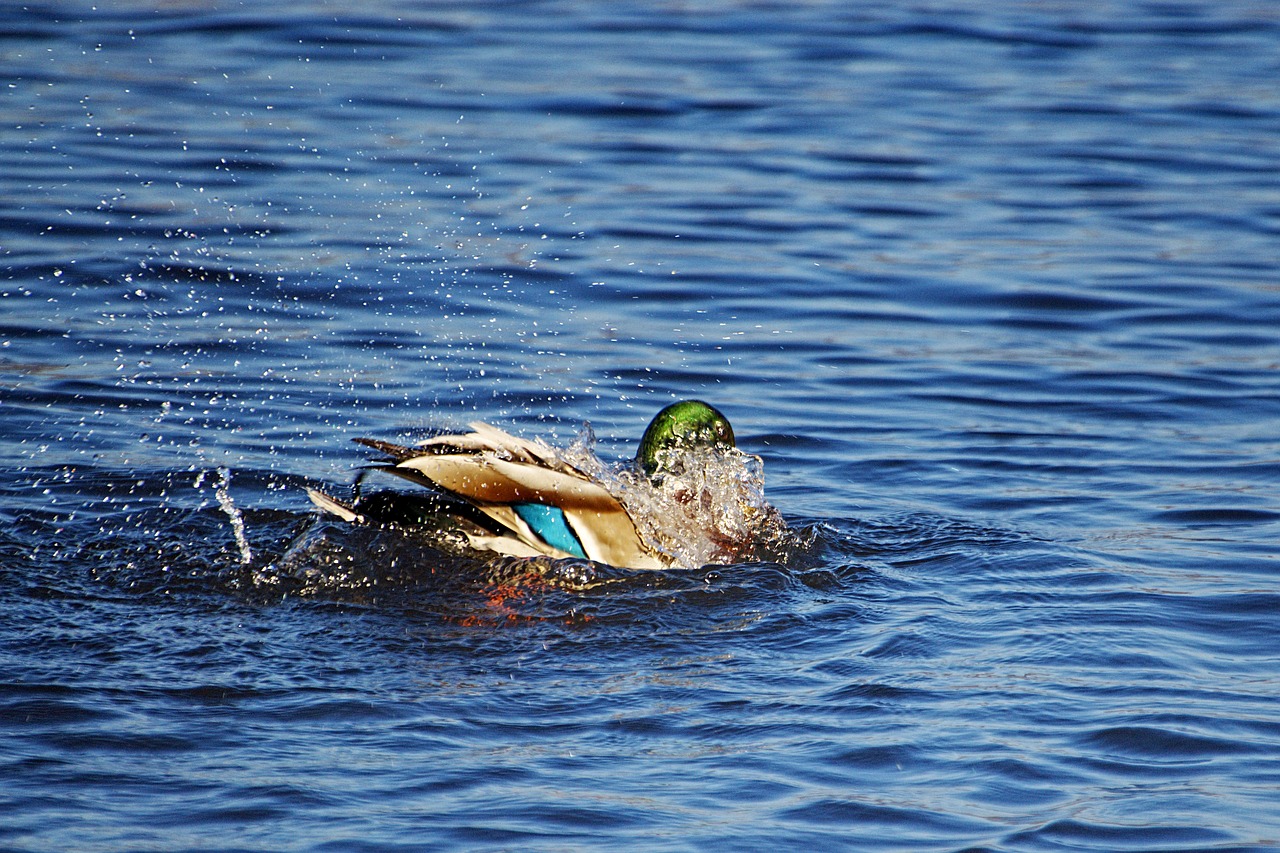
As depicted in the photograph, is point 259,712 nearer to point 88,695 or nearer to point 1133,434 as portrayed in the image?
point 88,695

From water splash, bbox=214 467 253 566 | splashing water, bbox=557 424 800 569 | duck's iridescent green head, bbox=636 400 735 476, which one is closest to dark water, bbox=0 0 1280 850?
water splash, bbox=214 467 253 566

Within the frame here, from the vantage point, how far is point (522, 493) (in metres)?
5.12

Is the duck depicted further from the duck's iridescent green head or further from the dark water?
the duck's iridescent green head

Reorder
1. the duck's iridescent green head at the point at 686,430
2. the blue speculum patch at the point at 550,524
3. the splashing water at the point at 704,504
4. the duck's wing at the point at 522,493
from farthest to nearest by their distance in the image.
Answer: the duck's iridescent green head at the point at 686,430 < the splashing water at the point at 704,504 < the blue speculum patch at the point at 550,524 < the duck's wing at the point at 522,493

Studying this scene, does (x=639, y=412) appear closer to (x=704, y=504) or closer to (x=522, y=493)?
(x=704, y=504)

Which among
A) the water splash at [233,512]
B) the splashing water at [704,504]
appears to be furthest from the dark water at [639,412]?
the splashing water at [704,504]

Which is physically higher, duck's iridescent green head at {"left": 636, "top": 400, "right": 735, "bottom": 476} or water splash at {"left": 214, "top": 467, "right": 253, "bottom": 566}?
duck's iridescent green head at {"left": 636, "top": 400, "right": 735, "bottom": 476}

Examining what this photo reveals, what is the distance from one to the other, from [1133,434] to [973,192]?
4182 millimetres

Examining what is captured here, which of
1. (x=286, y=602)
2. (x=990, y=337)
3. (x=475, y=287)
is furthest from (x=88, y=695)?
(x=990, y=337)

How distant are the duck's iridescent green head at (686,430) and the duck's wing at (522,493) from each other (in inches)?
23.1

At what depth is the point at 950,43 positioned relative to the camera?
15.9 meters

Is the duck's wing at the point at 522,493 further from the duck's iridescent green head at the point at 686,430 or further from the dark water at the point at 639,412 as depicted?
the duck's iridescent green head at the point at 686,430

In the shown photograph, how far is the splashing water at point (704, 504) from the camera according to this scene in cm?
566

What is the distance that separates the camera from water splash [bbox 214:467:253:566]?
5535 mm
